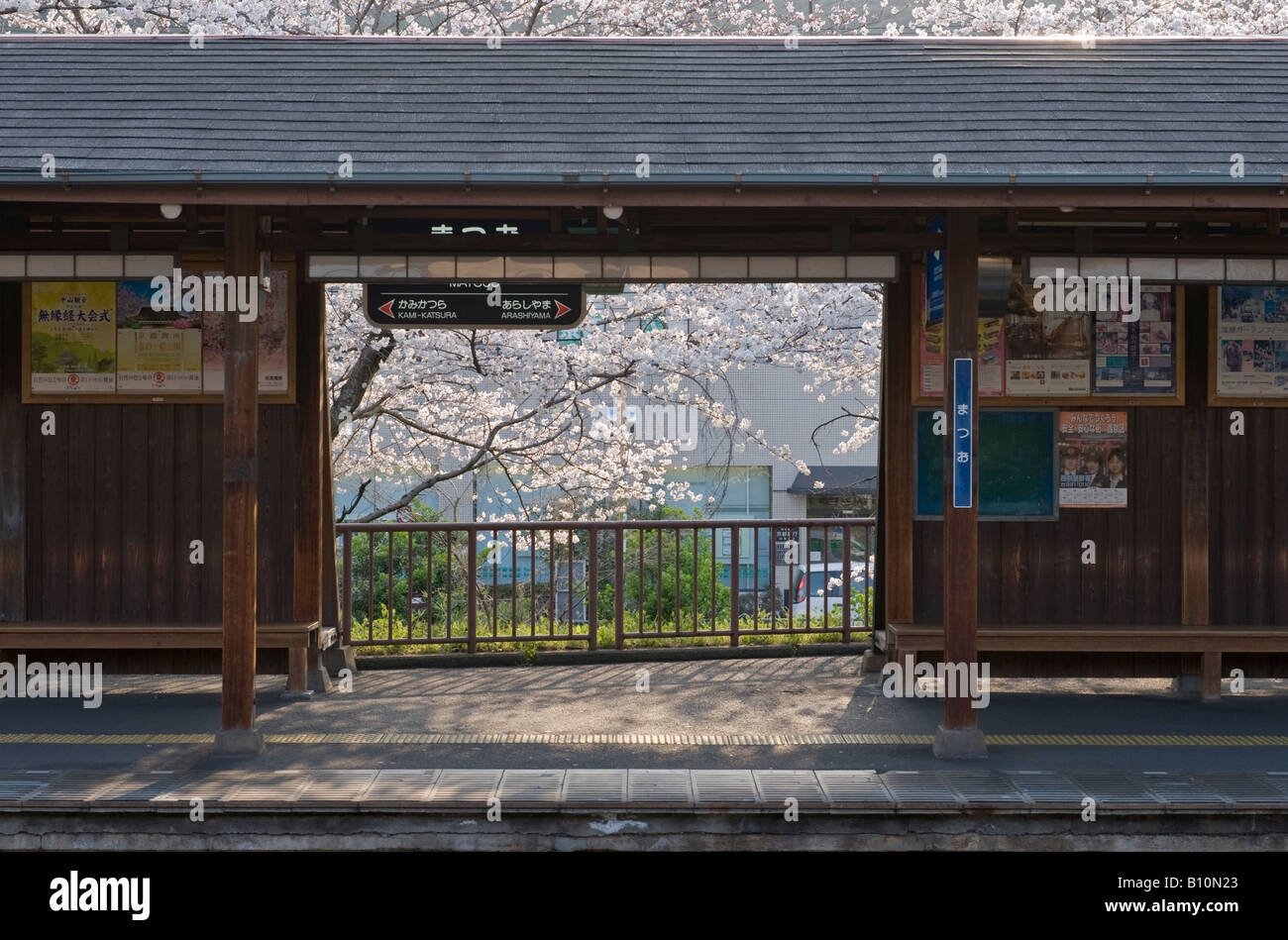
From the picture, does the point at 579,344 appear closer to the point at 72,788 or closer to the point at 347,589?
the point at 347,589

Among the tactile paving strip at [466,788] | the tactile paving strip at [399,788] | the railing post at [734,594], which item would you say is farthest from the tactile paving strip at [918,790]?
the railing post at [734,594]

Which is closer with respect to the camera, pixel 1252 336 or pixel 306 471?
pixel 1252 336

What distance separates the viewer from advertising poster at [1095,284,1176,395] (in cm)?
807

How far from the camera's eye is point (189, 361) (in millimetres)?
8086

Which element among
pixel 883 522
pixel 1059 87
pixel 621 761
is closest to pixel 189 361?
pixel 621 761

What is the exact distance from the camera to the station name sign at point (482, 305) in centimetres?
732

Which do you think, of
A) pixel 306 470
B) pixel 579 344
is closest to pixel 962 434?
pixel 306 470

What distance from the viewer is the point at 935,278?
700 cm

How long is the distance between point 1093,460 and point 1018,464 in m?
0.52

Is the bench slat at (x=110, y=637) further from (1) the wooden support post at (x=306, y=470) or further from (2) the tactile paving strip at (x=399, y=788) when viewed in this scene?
(2) the tactile paving strip at (x=399, y=788)

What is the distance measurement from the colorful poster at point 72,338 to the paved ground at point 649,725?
2161 mm

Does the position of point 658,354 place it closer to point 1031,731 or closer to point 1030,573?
point 1030,573

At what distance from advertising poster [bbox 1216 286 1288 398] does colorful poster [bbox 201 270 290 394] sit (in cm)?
633

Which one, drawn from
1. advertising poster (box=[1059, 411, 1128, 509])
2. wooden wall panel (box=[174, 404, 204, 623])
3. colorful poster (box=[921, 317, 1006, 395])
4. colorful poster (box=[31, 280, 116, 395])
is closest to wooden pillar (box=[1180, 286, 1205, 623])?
advertising poster (box=[1059, 411, 1128, 509])
